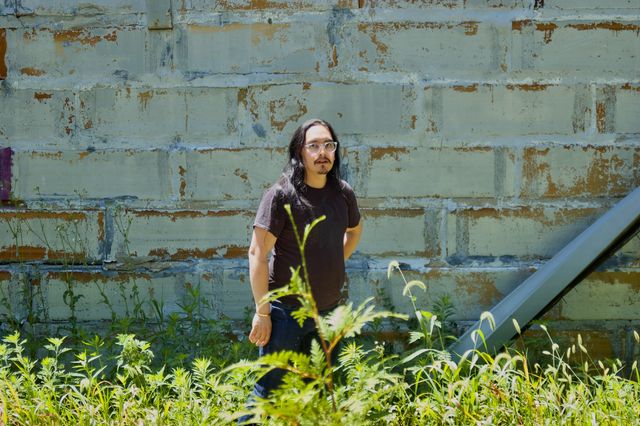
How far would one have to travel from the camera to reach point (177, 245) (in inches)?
146

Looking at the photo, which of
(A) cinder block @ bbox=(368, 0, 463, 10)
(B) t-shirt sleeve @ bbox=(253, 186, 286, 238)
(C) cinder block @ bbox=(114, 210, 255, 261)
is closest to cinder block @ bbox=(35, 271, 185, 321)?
(C) cinder block @ bbox=(114, 210, 255, 261)

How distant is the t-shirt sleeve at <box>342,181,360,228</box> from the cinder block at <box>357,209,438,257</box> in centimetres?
79

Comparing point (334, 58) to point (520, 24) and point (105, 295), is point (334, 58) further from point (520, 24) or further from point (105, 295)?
point (105, 295)

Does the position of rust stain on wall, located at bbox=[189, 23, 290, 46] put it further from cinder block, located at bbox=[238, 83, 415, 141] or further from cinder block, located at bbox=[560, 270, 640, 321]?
cinder block, located at bbox=[560, 270, 640, 321]

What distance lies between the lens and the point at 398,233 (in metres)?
3.68

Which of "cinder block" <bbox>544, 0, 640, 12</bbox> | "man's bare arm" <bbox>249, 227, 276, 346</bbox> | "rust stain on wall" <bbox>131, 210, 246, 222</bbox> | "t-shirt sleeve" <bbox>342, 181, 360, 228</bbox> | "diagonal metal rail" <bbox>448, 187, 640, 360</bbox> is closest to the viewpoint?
"man's bare arm" <bbox>249, 227, 276, 346</bbox>

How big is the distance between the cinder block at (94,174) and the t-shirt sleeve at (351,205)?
1118 millimetres

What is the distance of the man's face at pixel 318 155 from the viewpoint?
2.64m

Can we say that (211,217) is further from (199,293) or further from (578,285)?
(578,285)

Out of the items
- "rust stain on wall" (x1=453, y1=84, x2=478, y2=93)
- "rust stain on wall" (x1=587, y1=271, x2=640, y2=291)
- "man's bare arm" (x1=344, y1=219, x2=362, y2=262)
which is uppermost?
"rust stain on wall" (x1=453, y1=84, x2=478, y2=93)

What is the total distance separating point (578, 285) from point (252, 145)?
151cm

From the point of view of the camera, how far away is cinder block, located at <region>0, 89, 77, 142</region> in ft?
12.2

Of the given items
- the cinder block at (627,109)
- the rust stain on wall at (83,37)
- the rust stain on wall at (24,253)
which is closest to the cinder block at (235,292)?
the rust stain on wall at (24,253)

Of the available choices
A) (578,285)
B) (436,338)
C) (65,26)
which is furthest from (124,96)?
(578,285)
